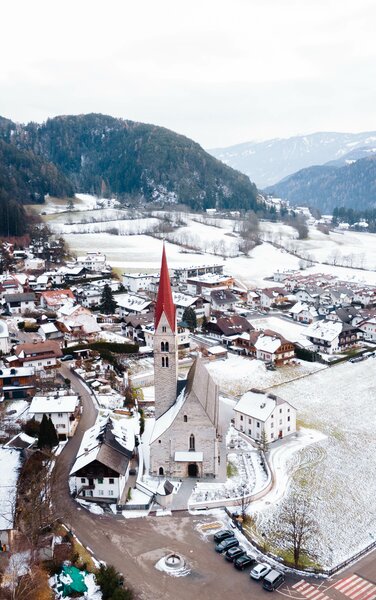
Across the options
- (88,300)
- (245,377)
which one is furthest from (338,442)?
(88,300)

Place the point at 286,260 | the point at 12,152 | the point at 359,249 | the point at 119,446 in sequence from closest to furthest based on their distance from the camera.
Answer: the point at 119,446
the point at 286,260
the point at 359,249
the point at 12,152

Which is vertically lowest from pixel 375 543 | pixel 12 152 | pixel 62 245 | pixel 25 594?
pixel 375 543

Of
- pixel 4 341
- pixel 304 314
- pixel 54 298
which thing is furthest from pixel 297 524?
pixel 54 298

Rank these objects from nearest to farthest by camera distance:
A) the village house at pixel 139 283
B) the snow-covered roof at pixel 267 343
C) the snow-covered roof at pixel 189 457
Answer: the snow-covered roof at pixel 189 457 → the snow-covered roof at pixel 267 343 → the village house at pixel 139 283

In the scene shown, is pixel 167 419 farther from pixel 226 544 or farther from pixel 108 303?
pixel 108 303

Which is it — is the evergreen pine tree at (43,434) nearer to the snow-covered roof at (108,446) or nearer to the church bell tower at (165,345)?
the snow-covered roof at (108,446)

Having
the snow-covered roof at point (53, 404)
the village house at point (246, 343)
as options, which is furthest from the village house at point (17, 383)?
the village house at point (246, 343)

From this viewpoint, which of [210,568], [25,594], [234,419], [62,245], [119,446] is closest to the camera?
[25,594]

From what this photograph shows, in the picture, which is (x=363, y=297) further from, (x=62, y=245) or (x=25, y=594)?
(x=25, y=594)
